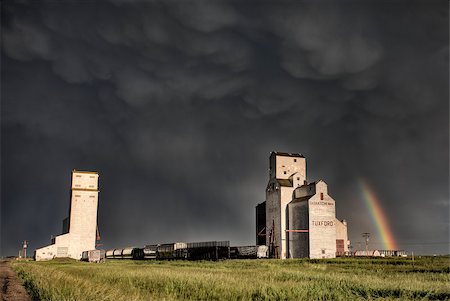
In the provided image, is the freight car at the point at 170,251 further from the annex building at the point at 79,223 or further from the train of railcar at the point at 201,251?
the annex building at the point at 79,223

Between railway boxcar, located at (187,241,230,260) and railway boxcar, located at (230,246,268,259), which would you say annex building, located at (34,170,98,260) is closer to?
railway boxcar, located at (187,241,230,260)

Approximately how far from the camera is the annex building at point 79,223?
86375 mm

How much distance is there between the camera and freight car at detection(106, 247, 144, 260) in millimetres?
82188

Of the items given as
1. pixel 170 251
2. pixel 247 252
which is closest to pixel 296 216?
pixel 247 252

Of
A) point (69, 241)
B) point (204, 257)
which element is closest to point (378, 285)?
point (204, 257)

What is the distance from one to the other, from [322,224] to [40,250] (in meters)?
53.9

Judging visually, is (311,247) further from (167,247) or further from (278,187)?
(167,247)

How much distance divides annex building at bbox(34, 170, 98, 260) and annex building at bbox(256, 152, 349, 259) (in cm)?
3346

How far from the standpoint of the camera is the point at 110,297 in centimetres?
1534

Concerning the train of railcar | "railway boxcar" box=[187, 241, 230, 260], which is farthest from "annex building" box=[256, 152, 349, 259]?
"railway boxcar" box=[187, 241, 230, 260]

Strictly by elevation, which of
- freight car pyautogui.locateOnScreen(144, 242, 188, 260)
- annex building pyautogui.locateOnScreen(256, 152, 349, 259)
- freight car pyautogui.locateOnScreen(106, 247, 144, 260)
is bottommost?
freight car pyautogui.locateOnScreen(106, 247, 144, 260)

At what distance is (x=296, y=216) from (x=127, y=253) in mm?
37560

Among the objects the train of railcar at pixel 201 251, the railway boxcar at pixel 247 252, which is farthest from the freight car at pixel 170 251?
the railway boxcar at pixel 247 252

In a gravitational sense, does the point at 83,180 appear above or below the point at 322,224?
above
